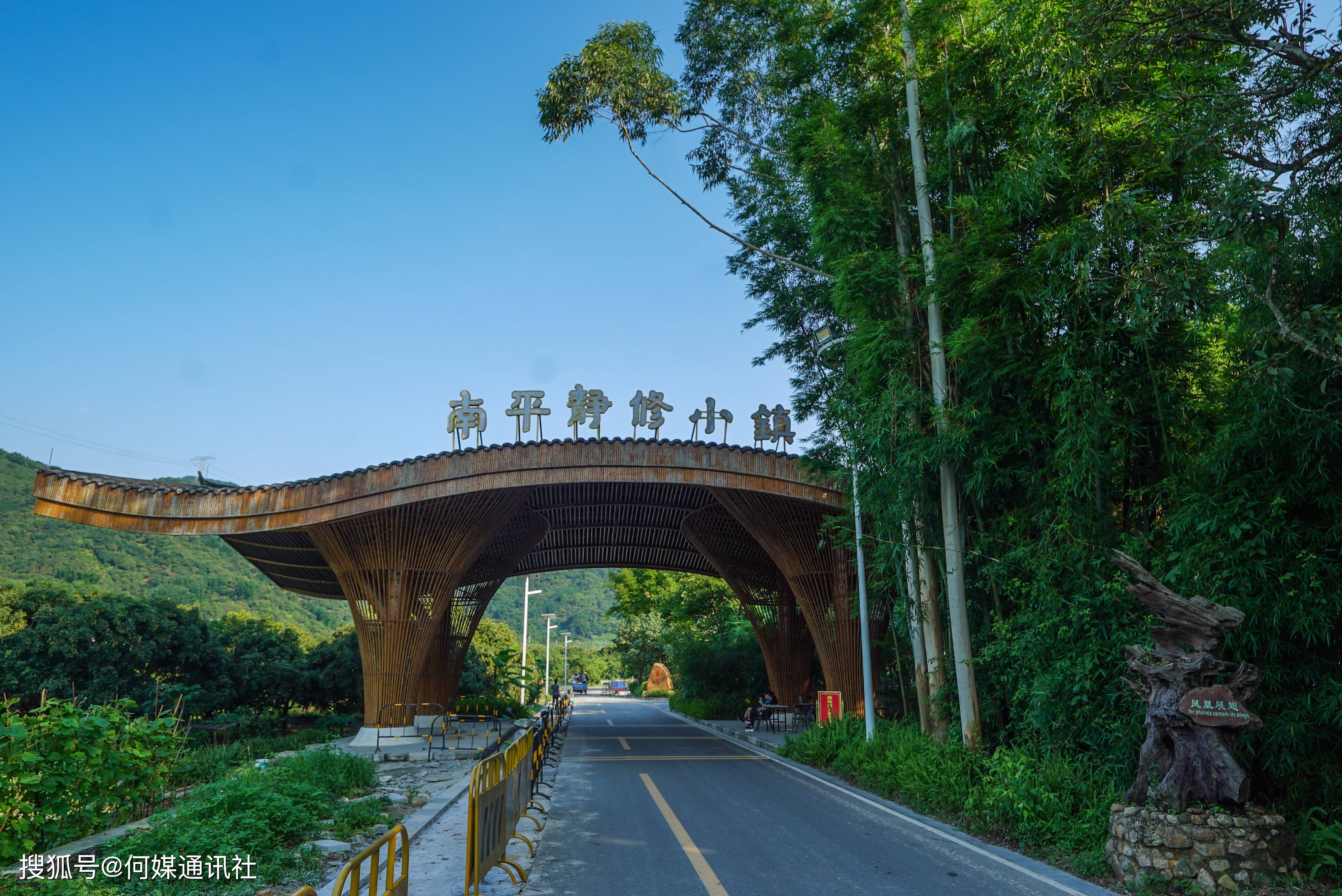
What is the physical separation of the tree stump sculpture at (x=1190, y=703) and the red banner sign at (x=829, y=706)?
24.5 feet

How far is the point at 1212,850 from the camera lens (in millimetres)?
5055

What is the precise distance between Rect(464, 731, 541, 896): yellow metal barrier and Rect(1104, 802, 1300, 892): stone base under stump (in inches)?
166

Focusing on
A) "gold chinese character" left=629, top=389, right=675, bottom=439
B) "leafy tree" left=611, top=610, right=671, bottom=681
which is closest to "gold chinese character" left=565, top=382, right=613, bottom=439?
"gold chinese character" left=629, top=389, right=675, bottom=439

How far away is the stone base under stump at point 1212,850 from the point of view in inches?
196

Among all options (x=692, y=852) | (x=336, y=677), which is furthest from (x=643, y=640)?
(x=692, y=852)

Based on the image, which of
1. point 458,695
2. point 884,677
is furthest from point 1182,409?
point 458,695

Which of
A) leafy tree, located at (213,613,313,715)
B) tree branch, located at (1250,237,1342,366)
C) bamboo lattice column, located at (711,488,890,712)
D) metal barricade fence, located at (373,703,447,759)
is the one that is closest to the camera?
→ tree branch, located at (1250,237,1342,366)

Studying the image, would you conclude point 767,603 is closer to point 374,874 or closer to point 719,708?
point 719,708

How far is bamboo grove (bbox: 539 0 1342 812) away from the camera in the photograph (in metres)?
5.29

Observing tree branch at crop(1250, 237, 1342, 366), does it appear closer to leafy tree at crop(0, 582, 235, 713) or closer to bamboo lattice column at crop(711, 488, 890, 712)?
bamboo lattice column at crop(711, 488, 890, 712)

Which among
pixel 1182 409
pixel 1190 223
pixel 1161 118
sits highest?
pixel 1161 118

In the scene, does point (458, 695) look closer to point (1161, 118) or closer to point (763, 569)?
point (763, 569)

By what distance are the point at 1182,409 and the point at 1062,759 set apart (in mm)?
3299

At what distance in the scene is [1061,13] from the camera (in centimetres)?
637
